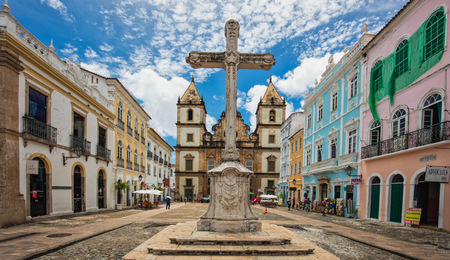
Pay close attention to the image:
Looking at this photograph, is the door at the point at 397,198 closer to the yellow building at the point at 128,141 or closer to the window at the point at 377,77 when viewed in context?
the window at the point at 377,77

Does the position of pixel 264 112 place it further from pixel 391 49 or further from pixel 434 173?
pixel 434 173

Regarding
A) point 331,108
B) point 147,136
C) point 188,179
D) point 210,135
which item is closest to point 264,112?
point 210,135

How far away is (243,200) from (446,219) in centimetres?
813

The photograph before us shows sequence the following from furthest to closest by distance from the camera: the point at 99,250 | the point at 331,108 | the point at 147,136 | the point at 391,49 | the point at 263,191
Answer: the point at 263,191 < the point at 147,136 < the point at 331,108 < the point at 391,49 < the point at 99,250

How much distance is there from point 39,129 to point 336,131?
17.3 metres

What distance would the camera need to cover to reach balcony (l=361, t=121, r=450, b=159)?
1026 cm

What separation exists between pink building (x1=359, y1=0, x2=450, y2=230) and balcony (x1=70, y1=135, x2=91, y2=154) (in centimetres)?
1604

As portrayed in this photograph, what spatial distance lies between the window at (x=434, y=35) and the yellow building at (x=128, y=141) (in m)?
19.5

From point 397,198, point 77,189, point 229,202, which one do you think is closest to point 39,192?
point 77,189

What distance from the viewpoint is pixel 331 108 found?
2053 cm

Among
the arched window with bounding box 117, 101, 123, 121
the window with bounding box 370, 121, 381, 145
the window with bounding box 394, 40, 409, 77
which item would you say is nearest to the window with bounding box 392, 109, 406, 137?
the window with bounding box 370, 121, 381, 145

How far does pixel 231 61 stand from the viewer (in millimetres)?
8102

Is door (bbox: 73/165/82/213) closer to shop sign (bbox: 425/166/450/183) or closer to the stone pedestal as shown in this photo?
the stone pedestal

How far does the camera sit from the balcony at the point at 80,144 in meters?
15.6
